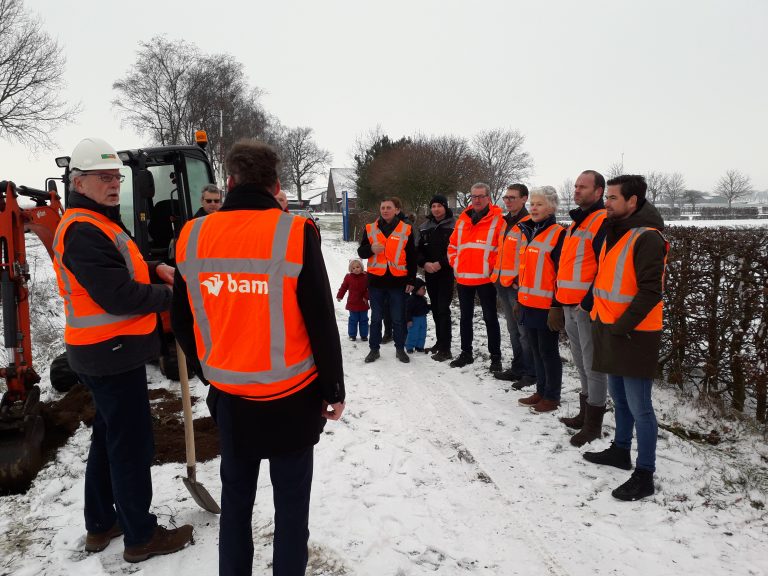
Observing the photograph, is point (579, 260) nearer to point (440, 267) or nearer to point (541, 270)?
point (541, 270)

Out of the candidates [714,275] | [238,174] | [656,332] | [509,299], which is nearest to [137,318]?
[238,174]

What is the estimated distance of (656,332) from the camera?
3424 millimetres

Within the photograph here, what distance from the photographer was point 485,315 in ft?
20.2

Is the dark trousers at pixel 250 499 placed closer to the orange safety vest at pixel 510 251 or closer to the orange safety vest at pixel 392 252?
the orange safety vest at pixel 510 251

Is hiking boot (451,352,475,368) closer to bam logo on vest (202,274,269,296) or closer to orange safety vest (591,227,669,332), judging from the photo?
orange safety vest (591,227,669,332)

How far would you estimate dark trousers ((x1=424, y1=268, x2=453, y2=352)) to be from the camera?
666 centimetres

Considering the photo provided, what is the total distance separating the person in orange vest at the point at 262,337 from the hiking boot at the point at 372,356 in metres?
4.35

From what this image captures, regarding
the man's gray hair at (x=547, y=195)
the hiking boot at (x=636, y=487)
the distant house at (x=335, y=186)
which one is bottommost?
the hiking boot at (x=636, y=487)

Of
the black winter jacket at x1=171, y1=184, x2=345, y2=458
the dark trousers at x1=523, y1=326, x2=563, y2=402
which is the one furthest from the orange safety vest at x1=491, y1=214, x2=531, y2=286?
the black winter jacket at x1=171, y1=184, x2=345, y2=458

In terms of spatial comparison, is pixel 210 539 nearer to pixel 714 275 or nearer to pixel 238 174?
pixel 238 174

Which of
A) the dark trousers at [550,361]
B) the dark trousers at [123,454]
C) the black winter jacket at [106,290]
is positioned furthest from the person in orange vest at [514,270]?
the dark trousers at [123,454]

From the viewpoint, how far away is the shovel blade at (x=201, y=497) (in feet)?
10.5

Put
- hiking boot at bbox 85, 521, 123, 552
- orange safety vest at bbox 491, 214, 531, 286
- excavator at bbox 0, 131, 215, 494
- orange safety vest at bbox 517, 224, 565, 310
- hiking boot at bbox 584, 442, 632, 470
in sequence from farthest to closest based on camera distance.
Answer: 1. orange safety vest at bbox 491, 214, 531, 286
2. orange safety vest at bbox 517, 224, 565, 310
3. hiking boot at bbox 584, 442, 632, 470
4. excavator at bbox 0, 131, 215, 494
5. hiking boot at bbox 85, 521, 123, 552

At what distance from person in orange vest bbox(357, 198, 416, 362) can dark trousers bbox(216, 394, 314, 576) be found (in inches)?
172
